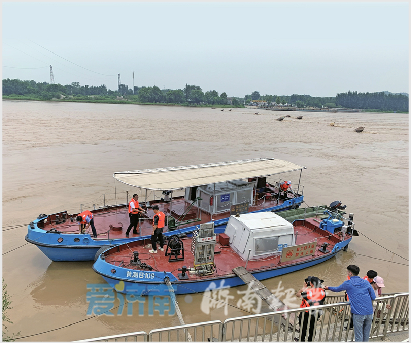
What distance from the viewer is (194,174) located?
13812mm

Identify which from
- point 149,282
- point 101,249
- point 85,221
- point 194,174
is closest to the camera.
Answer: point 149,282

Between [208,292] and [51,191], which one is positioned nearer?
[208,292]

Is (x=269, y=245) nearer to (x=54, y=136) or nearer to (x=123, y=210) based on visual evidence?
(x=123, y=210)

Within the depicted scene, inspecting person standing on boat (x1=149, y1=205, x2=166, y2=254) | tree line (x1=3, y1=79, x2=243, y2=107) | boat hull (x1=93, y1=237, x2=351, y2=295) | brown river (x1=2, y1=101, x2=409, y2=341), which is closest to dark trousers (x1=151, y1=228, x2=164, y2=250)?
person standing on boat (x1=149, y1=205, x2=166, y2=254)

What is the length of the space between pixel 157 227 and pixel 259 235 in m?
3.62

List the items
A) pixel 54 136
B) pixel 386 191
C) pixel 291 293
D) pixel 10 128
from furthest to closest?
pixel 10 128 < pixel 54 136 < pixel 386 191 < pixel 291 293

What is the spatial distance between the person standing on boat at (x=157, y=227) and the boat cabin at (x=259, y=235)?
9.09 ft

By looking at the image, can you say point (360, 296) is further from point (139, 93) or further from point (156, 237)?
point (139, 93)

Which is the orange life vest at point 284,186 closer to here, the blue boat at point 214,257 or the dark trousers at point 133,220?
the blue boat at point 214,257

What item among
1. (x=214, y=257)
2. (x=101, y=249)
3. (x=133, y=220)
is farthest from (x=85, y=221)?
(x=214, y=257)

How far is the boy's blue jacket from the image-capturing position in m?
5.86

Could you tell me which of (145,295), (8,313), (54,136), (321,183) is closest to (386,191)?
(321,183)

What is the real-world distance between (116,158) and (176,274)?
22542mm

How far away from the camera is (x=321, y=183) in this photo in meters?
26.3
